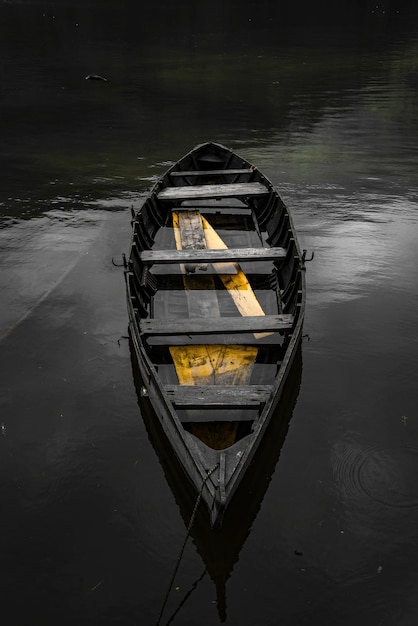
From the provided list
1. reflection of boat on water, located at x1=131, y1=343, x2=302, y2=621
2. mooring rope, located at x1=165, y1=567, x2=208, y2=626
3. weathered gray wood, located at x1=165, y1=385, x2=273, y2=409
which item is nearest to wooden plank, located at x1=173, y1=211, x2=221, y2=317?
reflection of boat on water, located at x1=131, y1=343, x2=302, y2=621

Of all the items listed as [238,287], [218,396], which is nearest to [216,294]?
[238,287]

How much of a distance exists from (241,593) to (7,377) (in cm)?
599

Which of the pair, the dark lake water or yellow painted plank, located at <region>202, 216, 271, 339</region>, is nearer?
the dark lake water

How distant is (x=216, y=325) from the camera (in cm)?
1006

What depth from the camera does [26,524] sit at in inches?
296

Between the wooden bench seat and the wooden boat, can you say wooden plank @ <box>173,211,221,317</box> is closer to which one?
the wooden boat

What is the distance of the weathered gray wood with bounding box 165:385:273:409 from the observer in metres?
8.11

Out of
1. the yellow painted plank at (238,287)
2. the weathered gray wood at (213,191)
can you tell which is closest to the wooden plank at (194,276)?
the yellow painted plank at (238,287)

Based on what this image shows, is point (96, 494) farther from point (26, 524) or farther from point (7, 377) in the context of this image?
point (7, 377)

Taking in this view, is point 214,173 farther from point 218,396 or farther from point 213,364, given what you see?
point 218,396

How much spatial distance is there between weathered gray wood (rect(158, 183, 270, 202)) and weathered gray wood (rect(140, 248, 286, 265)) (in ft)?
12.5

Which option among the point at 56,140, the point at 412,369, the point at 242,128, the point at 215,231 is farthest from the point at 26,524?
the point at 242,128

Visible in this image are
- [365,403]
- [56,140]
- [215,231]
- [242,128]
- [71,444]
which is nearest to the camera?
[71,444]

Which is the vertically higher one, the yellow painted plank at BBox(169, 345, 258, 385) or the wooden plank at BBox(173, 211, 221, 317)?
the wooden plank at BBox(173, 211, 221, 317)
